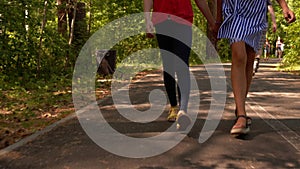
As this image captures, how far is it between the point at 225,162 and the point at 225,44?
27.6 meters

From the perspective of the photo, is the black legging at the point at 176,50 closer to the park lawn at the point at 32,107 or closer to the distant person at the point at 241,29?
the distant person at the point at 241,29

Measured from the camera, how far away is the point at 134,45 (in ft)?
56.8

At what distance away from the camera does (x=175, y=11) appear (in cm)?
418

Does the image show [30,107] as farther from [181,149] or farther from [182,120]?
[181,149]

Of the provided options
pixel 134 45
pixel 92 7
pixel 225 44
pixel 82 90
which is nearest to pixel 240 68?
pixel 82 90

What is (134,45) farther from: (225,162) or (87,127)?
(225,162)

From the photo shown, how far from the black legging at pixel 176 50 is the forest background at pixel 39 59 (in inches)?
68.6

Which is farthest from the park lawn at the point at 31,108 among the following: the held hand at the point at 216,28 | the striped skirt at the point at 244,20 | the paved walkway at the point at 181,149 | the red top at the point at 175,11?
the striped skirt at the point at 244,20

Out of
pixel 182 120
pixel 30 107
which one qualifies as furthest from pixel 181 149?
pixel 30 107

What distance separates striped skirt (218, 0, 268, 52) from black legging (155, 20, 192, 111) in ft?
1.29

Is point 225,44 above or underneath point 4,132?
underneath

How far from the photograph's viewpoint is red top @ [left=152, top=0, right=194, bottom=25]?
418 centimetres

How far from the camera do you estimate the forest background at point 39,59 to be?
19.8 feet

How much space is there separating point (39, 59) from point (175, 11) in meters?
6.72
